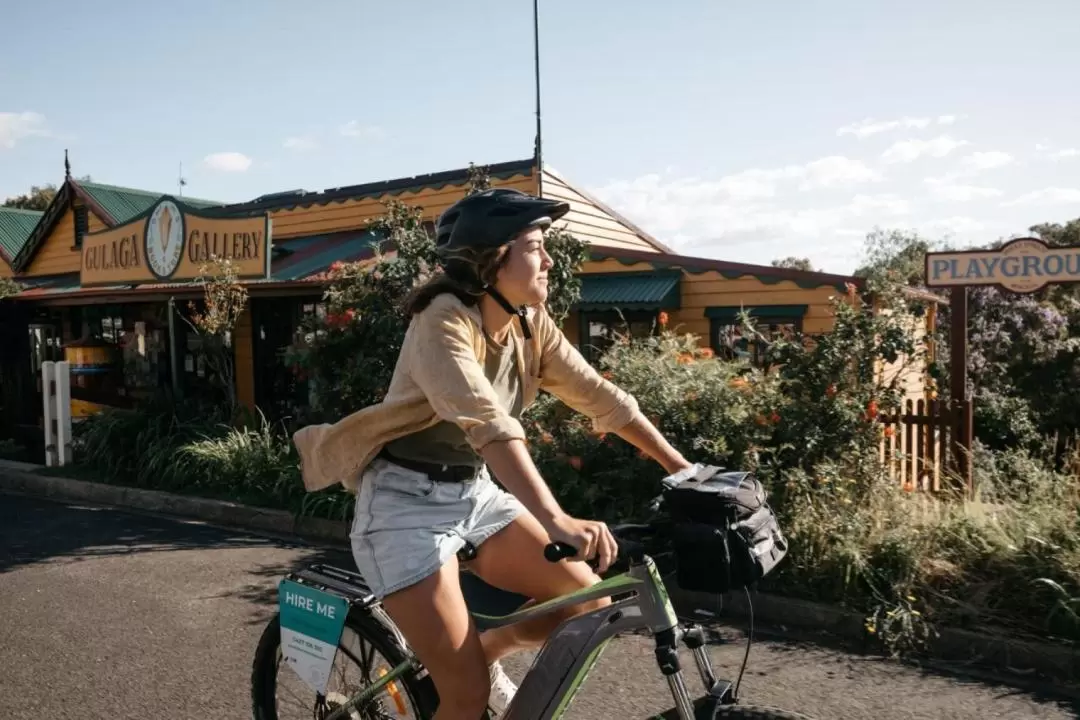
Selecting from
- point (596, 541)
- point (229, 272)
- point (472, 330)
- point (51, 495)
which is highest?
point (229, 272)

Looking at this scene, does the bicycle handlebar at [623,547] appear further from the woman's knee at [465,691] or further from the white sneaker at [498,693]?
the white sneaker at [498,693]

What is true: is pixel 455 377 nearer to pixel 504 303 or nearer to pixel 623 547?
pixel 504 303

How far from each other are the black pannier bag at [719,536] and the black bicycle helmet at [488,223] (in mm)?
758

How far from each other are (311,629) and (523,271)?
1.32m

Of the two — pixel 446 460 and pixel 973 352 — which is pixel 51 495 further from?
pixel 973 352

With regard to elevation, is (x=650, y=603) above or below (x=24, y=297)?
below

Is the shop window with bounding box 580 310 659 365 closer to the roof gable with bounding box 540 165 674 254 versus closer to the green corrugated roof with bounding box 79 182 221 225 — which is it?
the roof gable with bounding box 540 165 674 254

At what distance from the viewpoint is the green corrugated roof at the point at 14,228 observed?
23578 millimetres

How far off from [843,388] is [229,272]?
7768 mm

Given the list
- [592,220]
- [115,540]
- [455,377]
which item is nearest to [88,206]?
[592,220]

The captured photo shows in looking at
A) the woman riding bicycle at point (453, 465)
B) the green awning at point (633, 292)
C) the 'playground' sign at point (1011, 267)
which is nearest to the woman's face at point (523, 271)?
the woman riding bicycle at point (453, 465)

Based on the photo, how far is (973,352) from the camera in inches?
518

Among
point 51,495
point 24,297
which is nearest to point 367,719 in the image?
point 51,495

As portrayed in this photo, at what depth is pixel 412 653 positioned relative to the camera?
2680 millimetres
